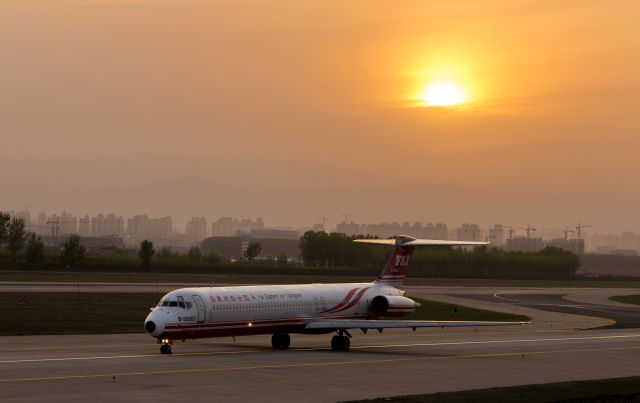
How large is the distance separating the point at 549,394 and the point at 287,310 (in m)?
17.7

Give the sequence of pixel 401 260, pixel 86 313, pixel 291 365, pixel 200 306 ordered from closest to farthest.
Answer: pixel 291 365 → pixel 200 306 → pixel 401 260 → pixel 86 313

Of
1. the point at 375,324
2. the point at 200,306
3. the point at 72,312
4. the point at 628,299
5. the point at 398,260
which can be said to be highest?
the point at 398,260

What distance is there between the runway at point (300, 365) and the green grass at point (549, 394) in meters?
1.53

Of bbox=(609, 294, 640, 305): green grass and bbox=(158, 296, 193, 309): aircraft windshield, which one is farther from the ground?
bbox=(158, 296, 193, 309): aircraft windshield

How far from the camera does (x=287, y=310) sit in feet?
166

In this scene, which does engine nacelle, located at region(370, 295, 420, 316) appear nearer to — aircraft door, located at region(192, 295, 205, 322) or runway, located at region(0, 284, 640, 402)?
runway, located at region(0, 284, 640, 402)

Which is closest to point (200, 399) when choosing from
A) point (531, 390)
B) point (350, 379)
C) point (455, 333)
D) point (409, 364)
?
point (350, 379)

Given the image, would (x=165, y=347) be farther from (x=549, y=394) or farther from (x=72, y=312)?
(x=72, y=312)

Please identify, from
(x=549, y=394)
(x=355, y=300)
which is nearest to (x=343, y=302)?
(x=355, y=300)

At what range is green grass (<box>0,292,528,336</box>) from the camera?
58.5m

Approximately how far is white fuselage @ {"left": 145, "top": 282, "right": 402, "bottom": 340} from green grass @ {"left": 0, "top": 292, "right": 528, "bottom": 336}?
11.6 m

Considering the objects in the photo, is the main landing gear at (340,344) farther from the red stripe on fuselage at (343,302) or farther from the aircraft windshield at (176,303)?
the aircraft windshield at (176,303)

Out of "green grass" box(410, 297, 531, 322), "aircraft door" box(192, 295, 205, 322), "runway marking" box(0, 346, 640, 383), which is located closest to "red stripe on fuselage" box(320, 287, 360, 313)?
"runway marking" box(0, 346, 640, 383)

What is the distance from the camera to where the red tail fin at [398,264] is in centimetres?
5794
